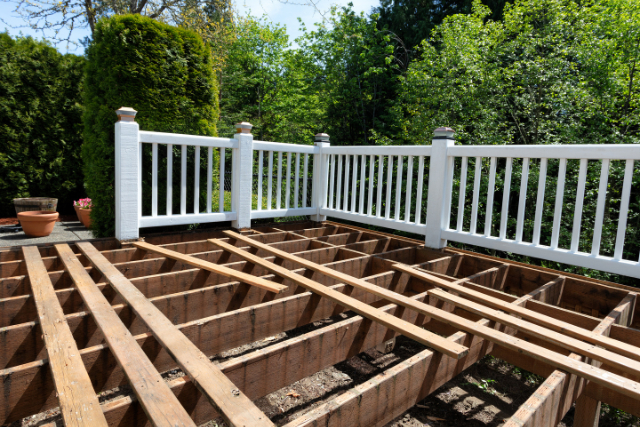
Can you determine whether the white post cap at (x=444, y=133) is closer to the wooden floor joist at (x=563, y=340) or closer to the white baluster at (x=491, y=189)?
the white baluster at (x=491, y=189)

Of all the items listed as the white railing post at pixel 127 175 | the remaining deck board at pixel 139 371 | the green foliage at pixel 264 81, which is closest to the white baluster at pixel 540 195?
the remaining deck board at pixel 139 371

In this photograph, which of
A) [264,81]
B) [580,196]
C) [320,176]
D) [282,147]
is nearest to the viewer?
[580,196]

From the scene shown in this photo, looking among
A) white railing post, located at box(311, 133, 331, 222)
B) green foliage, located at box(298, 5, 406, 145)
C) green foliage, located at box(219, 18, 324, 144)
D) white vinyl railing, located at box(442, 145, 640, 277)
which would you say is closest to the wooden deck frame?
white vinyl railing, located at box(442, 145, 640, 277)

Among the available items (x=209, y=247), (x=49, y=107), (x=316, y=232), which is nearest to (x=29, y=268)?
(x=209, y=247)

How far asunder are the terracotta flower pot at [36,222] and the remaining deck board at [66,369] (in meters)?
4.80

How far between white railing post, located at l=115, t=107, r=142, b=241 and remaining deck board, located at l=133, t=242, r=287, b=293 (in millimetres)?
243

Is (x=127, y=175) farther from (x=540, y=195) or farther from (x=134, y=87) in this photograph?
(x=540, y=195)

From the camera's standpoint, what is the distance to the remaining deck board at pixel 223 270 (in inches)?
86.0

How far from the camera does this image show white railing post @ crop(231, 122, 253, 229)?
3.82 metres

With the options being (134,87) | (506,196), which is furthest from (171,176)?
(506,196)

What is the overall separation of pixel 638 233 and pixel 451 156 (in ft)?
13.6

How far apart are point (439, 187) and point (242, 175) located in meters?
1.92

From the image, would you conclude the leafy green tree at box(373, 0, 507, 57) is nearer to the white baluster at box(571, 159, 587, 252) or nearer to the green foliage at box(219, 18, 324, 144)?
the green foliage at box(219, 18, 324, 144)

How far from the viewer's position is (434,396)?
2621mm
